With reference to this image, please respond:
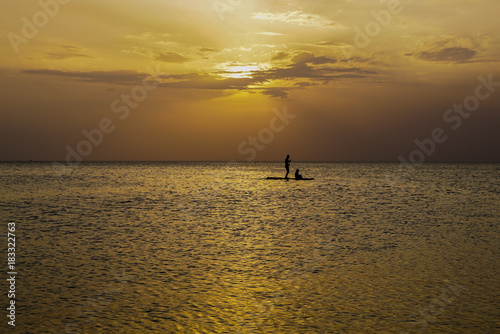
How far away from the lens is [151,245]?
73.3ft

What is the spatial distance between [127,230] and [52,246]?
6118 millimetres

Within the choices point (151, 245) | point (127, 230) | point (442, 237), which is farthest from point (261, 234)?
point (442, 237)

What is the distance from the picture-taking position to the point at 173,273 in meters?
16.6

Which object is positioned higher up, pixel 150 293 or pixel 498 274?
pixel 498 274

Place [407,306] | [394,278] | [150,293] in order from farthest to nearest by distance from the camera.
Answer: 1. [394,278]
2. [150,293]
3. [407,306]

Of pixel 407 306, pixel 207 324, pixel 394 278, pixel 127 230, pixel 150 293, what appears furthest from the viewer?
pixel 127 230

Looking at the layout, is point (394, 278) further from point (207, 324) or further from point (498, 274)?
point (207, 324)

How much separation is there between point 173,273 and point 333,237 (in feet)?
37.2

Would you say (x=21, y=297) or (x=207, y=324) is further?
(x=21, y=297)

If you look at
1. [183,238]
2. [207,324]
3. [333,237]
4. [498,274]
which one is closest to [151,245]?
[183,238]

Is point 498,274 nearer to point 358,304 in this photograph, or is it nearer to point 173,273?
point 358,304

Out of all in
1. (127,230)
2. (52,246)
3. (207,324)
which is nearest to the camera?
(207,324)

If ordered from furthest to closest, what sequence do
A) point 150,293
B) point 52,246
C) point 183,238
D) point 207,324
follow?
point 183,238 → point 52,246 → point 150,293 → point 207,324

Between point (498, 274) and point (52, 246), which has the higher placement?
point (498, 274)
